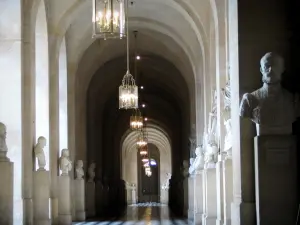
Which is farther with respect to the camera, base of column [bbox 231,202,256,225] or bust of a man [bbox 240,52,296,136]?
base of column [bbox 231,202,256,225]

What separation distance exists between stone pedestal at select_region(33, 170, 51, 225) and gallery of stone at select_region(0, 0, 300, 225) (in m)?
0.02

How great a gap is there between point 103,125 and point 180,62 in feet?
31.5

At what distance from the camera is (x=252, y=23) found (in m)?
9.51

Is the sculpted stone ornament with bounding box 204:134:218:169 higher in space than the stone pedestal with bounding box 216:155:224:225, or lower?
higher

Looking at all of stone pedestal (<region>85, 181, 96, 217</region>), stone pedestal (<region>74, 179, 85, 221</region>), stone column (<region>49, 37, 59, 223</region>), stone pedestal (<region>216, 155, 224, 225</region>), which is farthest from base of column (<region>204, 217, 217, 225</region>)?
stone pedestal (<region>85, 181, 96, 217</region>)

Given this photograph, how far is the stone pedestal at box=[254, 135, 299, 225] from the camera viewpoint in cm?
874

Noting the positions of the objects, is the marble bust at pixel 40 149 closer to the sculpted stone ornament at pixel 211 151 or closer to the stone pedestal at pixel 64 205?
the sculpted stone ornament at pixel 211 151

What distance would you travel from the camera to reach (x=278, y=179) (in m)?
8.77

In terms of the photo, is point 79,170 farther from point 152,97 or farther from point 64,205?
point 152,97

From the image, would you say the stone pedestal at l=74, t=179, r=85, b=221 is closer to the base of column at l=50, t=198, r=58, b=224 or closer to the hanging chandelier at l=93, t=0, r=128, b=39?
the base of column at l=50, t=198, r=58, b=224

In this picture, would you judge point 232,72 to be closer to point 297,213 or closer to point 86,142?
point 297,213

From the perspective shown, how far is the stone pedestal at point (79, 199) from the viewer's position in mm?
24359

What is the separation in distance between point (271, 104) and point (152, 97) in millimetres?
31122

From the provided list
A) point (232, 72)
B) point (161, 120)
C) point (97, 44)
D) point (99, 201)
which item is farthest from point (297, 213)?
point (161, 120)
